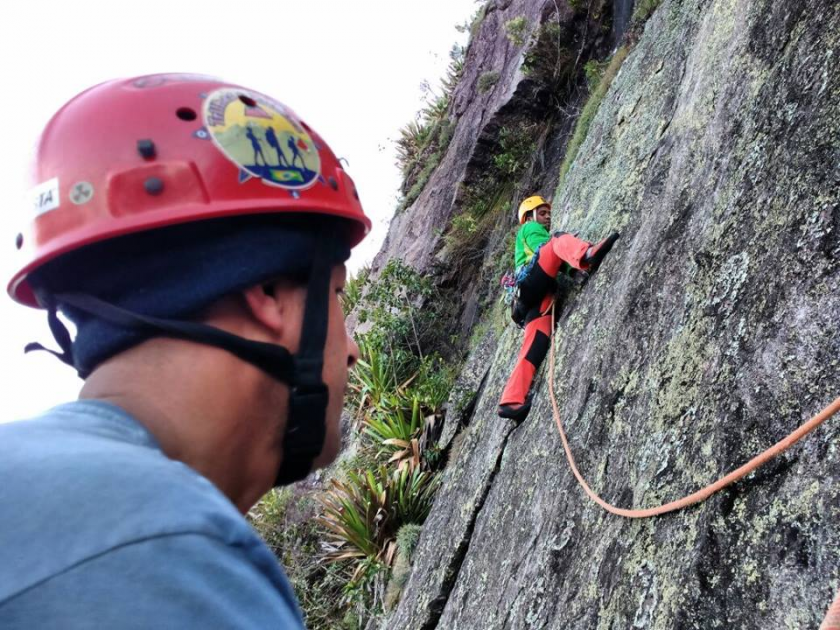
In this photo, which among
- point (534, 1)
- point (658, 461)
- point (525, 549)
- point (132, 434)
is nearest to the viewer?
point (132, 434)

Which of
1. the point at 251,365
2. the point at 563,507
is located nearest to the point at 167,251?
the point at 251,365

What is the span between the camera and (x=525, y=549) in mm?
3848

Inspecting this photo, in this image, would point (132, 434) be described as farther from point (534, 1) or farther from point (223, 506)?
point (534, 1)

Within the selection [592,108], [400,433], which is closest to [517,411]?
[400,433]

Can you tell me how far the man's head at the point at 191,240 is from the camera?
1371 millimetres

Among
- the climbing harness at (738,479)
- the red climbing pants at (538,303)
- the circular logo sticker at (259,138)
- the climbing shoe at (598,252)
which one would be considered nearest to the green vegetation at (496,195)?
the red climbing pants at (538,303)

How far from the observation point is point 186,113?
158cm

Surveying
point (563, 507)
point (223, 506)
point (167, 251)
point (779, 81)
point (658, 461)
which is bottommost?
point (563, 507)

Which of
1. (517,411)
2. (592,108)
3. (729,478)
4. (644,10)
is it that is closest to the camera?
(729,478)

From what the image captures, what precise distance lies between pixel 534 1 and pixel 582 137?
5521 millimetres

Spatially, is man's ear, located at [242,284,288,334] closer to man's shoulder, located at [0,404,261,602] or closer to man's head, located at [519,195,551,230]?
man's shoulder, located at [0,404,261,602]

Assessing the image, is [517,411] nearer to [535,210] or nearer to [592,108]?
[535,210]

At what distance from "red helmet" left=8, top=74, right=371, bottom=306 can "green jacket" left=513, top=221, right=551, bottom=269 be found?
5136 mm

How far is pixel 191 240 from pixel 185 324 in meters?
0.23
